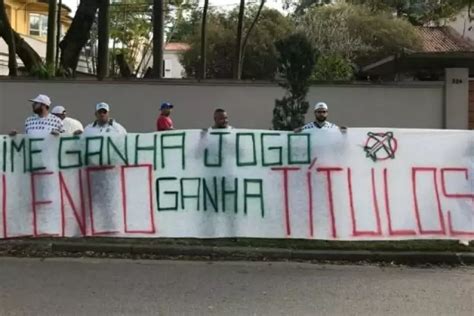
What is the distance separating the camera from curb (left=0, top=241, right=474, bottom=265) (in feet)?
25.4

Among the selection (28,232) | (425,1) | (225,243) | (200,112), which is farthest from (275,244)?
(425,1)

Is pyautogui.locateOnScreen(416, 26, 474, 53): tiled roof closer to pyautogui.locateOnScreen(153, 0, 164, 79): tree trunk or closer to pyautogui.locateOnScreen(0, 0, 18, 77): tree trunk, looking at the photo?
pyautogui.locateOnScreen(153, 0, 164, 79): tree trunk

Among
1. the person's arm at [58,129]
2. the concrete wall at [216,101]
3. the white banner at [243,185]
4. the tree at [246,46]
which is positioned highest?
the tree at [246,46]

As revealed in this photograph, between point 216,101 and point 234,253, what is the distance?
957 cm

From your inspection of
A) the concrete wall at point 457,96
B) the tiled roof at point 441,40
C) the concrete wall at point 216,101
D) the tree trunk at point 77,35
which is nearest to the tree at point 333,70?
the concrete wall at point 216,101

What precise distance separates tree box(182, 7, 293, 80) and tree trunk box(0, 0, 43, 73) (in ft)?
83.4

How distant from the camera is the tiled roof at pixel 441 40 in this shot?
46719 millimetres

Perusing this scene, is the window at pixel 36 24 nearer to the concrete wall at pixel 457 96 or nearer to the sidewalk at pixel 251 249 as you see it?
the concrete wall at pixel 457 96

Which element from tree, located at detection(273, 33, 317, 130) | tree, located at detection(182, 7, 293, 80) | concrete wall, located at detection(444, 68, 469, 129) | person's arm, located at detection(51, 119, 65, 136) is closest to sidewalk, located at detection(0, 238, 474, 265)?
person's arm, located at detection(51, 119, 65, 136)

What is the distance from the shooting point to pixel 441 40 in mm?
49406

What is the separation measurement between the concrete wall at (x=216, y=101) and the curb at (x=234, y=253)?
30.3 feet

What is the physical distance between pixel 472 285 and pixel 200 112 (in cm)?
1120

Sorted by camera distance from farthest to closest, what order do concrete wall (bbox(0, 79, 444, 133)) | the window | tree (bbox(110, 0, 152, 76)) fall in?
tree (bbox(110, 0, 152, 76)) → the window → concrete wall (bbox(0, 79, 444, 133))

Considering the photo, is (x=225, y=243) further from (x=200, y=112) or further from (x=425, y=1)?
(x=425, y=1)
